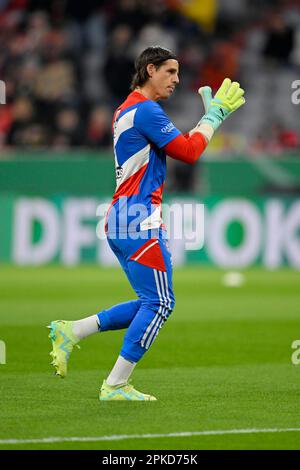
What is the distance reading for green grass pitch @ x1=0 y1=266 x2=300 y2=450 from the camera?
6.25 m

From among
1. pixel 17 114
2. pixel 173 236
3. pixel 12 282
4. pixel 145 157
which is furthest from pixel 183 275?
pixel 145 157

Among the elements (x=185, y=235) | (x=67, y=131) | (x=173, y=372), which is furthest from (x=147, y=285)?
(x=67, y=131)

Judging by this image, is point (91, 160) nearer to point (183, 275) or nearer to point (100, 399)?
point (183, 275)

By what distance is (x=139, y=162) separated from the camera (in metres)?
7.40

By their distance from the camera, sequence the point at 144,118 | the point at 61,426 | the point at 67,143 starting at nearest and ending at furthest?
1. the point at 61,426
2. the point at 144,118
3. the point at 67,143

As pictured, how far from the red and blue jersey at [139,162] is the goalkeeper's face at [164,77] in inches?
4.8

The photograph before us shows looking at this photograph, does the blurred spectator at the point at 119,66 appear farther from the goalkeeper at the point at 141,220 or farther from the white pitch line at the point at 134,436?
the white pitch line at the point at 134,436

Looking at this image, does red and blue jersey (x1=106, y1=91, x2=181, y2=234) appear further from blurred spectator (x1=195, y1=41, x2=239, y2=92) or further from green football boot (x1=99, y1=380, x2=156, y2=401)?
blurred spectator (x1=195, y1=41, x2=239, y2=92)

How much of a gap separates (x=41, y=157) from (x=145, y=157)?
512 inches

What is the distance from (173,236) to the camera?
60.6 feet

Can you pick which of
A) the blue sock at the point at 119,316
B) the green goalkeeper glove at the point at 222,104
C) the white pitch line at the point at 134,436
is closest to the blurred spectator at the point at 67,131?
the green goalkeeper glove at the point at 222,104

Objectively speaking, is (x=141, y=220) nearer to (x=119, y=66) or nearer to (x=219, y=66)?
(x=119, y=66)

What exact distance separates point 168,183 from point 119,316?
13.0 m

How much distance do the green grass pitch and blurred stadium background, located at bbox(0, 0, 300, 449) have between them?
0.15 feet
